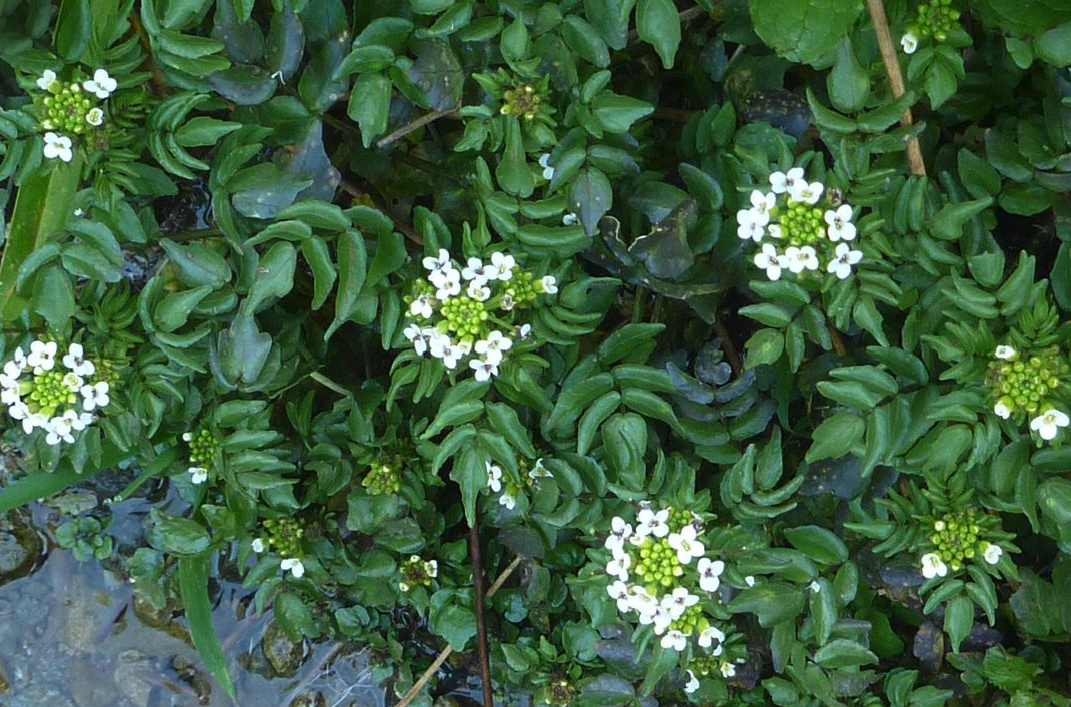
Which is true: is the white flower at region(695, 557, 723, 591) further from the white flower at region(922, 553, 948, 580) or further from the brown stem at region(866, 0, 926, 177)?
the brown stem at region(866, 0, 926, 177)

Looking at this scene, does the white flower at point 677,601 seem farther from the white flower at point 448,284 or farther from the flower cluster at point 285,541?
the flower cluster at point 285,541

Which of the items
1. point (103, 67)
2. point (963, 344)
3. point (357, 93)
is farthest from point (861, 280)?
point (103, 67)

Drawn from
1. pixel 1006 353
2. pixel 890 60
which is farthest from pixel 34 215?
pixel 1006 353

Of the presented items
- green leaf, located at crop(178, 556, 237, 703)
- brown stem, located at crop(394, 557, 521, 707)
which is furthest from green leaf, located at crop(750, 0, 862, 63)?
green leaf, located at crop(178, 556, 237, 703)

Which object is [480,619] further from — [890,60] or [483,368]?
[890,60]

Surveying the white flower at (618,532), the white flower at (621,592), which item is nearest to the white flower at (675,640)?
the white flower at (621,592)

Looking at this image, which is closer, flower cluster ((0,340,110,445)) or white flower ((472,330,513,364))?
white flower ((472,330,513,364))
